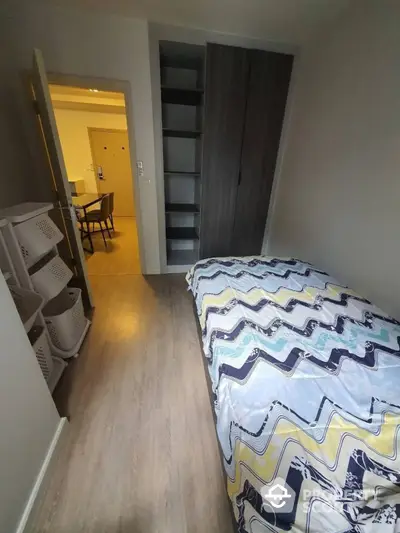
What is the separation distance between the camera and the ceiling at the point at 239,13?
1644 millimetres

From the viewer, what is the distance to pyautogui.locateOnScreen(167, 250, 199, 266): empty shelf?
301cm

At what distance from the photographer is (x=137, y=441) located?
47.1 inches

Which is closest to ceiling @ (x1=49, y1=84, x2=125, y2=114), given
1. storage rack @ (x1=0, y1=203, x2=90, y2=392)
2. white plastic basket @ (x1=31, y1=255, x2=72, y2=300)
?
storage rack @ (x1=0, y1=203, x2=90, y2=392)

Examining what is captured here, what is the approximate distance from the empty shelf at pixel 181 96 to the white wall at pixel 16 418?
237cm

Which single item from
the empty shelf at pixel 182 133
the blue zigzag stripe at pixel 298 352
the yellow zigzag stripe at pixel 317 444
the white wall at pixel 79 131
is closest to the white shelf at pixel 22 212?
the blue zigzag stripe at pixel 298 352

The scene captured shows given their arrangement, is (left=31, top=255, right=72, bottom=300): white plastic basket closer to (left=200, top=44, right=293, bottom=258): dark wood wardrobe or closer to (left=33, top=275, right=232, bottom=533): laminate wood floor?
(left=33, top=275, right=232, bottom=533): laminate wood floor

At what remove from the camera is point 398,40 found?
4.35 ft

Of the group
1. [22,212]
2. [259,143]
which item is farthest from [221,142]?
[22,212]

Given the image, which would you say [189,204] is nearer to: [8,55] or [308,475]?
[8,55]

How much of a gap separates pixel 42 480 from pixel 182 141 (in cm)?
311

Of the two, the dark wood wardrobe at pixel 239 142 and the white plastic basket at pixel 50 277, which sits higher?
Result: the dark wood wardrobe at pixel 239 142

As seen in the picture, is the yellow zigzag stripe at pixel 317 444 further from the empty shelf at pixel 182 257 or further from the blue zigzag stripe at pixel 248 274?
the empty shelf at pixel 182 257

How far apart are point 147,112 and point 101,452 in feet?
9.08

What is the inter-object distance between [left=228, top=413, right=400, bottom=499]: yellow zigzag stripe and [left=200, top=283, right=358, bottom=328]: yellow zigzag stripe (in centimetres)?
69
